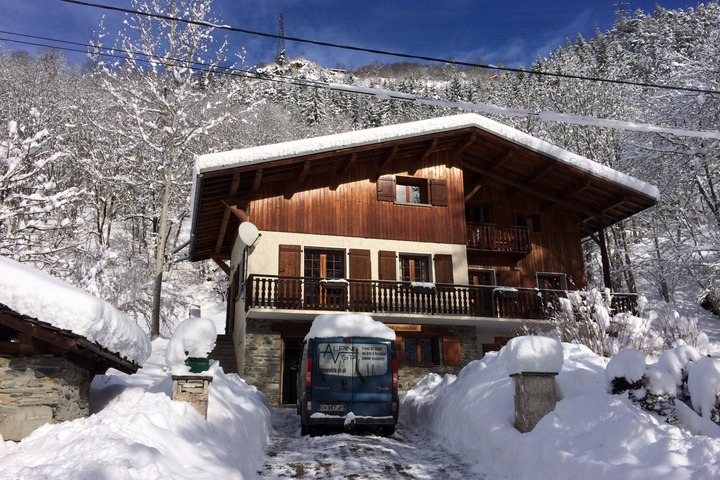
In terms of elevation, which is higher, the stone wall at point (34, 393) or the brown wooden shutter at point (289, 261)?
the brown wooden shutter at point (289, 261)

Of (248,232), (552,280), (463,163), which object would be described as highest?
(463,163)

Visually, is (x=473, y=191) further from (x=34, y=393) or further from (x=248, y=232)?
(x=34, y=393)

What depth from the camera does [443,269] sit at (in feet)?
65.2

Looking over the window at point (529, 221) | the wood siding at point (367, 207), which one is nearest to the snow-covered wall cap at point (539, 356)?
the wood siding at point (367, 207)

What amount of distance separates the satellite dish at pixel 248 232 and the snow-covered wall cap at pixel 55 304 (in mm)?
9471

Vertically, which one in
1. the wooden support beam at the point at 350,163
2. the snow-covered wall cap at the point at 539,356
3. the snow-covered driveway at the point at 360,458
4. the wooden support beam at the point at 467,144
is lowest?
the snow-covered driveway at the point at 360,458

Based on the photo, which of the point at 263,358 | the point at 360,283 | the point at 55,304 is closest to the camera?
the point at 55,304

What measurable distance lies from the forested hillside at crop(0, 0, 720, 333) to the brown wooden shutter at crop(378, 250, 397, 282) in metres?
7.24

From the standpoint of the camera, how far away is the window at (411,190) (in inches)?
819

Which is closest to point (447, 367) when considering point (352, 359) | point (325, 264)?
point (325, 264)

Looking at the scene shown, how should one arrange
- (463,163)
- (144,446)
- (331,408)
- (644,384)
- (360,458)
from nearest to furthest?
(144,446) → (644,384) → (360,458) → (331,408) → (463,163)

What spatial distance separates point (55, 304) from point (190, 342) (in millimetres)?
1744

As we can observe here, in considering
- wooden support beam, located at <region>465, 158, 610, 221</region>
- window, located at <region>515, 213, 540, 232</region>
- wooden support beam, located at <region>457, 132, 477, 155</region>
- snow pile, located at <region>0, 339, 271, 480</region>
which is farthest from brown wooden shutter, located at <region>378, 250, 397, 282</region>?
snow pile, located at <region>0, 339, 271, 480</region>

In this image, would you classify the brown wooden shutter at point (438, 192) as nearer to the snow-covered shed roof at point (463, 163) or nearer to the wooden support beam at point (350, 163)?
the snow-covered shed roof at point (463, 163)
